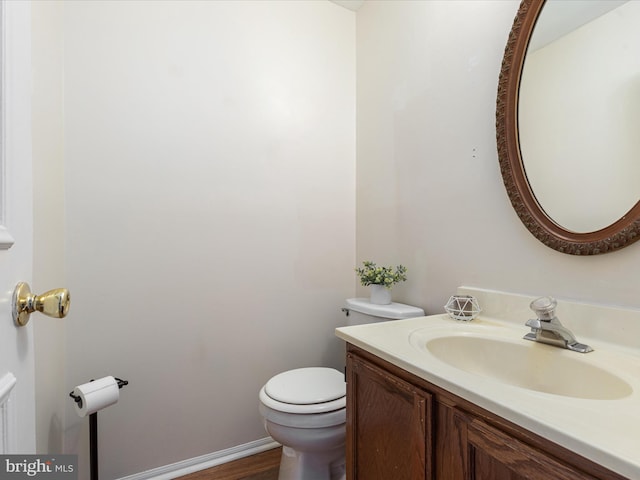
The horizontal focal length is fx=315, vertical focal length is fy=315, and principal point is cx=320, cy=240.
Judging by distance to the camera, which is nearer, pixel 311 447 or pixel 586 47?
pixel 586 47

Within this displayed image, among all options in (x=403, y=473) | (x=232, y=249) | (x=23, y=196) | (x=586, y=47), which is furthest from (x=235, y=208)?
(x=586, y=47)

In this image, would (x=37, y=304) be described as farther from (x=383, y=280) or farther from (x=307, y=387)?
(x=383, y=280)

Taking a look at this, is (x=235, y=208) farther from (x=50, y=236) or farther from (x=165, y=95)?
(x=50, y=236)

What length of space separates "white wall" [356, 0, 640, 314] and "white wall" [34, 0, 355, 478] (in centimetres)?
26

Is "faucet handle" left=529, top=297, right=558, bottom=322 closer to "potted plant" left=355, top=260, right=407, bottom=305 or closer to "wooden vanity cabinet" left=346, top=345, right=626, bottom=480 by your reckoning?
"wooden vanity cabinet" left=346, top=345, right=626, bottom=480

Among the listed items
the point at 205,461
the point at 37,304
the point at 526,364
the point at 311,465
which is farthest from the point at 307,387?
the point at 37,304

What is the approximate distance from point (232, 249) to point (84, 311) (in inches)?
26.0

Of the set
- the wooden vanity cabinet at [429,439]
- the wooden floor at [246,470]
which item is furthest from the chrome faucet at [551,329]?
the wooden floor at [246,470]

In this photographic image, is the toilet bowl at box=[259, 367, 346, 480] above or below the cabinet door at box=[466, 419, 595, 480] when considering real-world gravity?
below

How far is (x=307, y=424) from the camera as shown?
3.84 feet

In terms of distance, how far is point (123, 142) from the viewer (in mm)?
1389

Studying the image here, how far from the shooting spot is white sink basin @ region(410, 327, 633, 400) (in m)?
0.71

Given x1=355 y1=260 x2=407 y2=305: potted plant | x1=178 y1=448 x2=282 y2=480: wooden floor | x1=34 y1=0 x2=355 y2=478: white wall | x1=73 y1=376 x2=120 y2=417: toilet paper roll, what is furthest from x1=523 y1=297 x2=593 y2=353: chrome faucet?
x1=73 y1=376 x2=120 y2=417: toilet paper roll

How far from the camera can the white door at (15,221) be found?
0.46 metres
